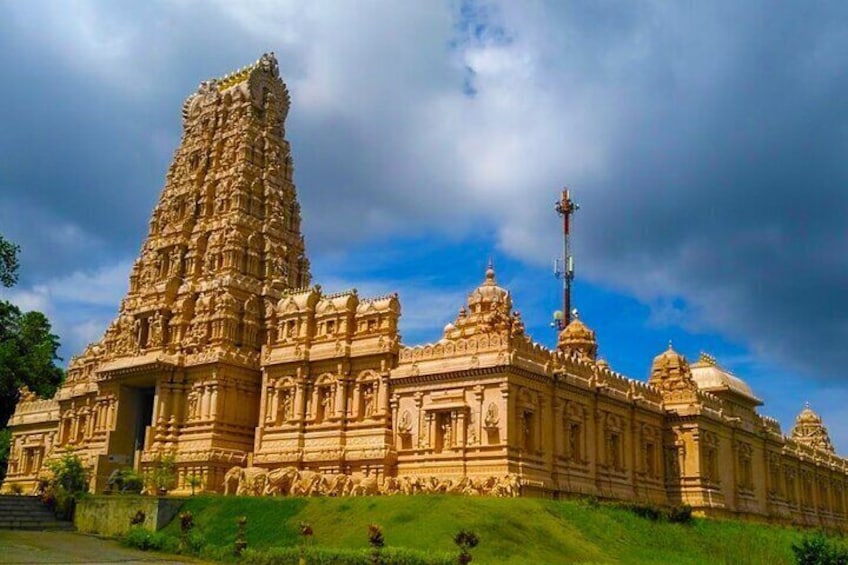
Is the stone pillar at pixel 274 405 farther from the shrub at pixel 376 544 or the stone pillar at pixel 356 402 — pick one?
the shrub at pixel 376 544

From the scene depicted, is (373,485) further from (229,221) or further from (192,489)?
(229,221)

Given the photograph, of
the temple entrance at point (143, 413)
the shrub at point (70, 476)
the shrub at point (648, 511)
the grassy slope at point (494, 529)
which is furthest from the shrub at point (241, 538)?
the temple entrance at point (143, 413)

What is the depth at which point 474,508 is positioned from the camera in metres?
31.6

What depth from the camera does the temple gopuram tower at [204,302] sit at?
48.0m

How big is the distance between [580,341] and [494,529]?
26.3 metres

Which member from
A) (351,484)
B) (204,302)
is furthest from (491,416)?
(204,302)

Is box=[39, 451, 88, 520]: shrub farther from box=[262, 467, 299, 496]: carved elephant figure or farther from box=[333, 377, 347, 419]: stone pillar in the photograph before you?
box=[333, 377, 347, 419]: stone pillar

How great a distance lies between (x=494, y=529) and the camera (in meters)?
30.0

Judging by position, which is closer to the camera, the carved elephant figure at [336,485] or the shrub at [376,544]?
the shrub at [376,544]

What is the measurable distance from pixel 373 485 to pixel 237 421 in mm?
11943

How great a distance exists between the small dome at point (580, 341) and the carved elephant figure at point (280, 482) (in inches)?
809

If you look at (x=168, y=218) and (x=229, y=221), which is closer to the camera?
(x=229, y=221)

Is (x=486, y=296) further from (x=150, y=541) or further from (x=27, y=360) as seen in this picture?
(x=27, y=360)

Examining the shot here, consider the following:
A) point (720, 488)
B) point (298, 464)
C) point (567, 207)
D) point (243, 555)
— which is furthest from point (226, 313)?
point (567, 207)
